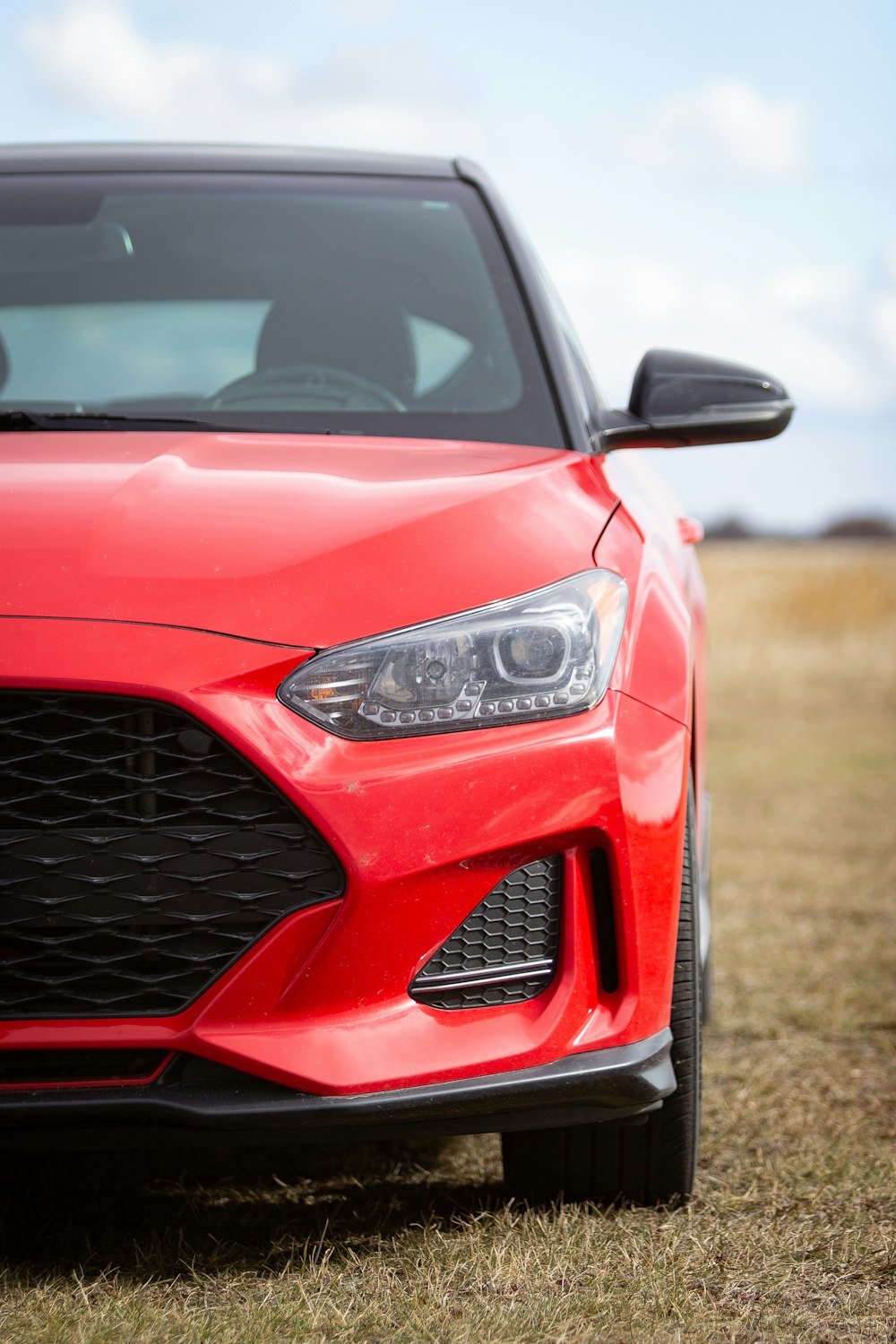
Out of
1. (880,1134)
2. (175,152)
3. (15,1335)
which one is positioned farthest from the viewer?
(175,152)

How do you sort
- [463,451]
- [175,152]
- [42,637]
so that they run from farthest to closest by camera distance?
[175,152] < [463,451] < [42,637]

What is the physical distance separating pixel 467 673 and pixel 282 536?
302 millimetres

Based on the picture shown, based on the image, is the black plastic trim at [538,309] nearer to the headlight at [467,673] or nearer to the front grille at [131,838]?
the headlight at [467,673]

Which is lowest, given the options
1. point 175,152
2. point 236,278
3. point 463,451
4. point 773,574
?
point 773,574

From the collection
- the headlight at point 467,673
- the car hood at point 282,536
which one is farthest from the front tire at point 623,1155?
the car hood at point 282,536

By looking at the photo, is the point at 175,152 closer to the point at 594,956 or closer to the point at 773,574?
the point at 594,956

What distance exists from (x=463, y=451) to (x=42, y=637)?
793 millimetres

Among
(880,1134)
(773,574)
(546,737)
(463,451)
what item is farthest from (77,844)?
(773,574)

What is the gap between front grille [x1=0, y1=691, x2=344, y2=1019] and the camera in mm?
1618

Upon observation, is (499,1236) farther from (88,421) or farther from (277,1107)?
(88,421)

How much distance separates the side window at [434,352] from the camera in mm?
2671

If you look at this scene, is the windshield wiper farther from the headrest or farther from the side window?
the side window

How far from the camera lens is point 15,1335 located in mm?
1734

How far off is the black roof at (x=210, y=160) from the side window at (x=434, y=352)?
13.0 inches
